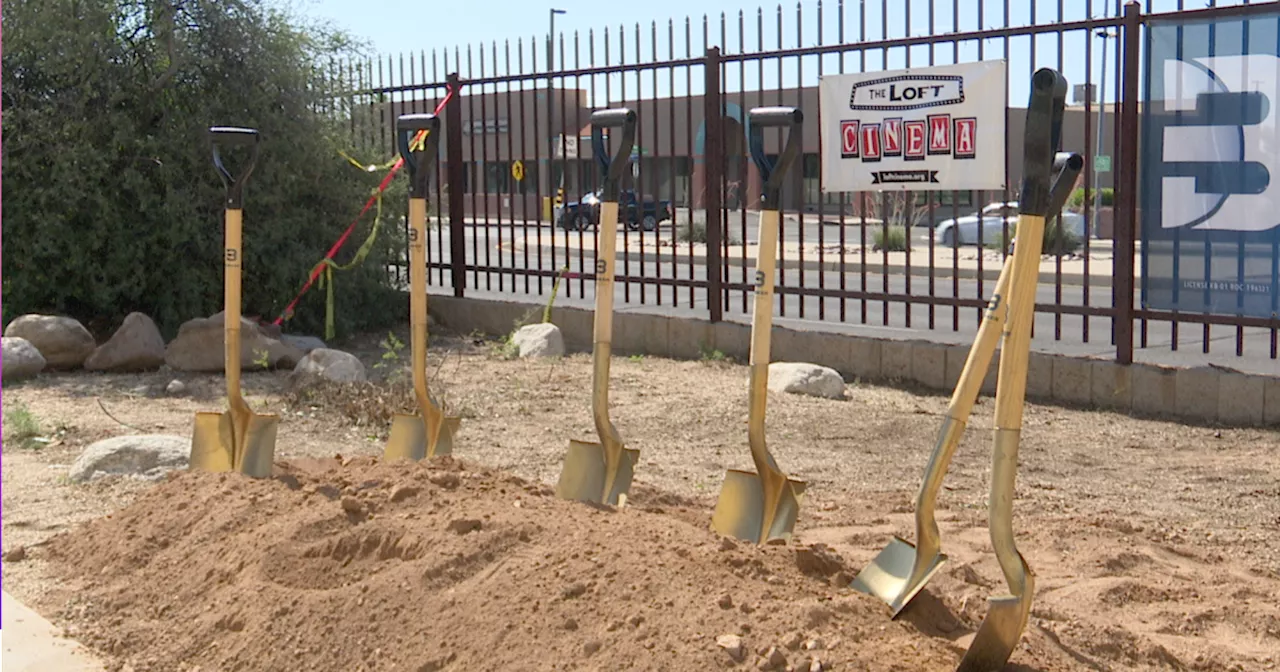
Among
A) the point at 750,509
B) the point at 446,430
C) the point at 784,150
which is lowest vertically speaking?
the point at 750,509

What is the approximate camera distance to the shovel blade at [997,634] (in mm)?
3291

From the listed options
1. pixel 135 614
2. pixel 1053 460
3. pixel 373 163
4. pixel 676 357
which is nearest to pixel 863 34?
pixel 676 357

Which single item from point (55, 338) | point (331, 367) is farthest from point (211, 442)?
point (55, 338)

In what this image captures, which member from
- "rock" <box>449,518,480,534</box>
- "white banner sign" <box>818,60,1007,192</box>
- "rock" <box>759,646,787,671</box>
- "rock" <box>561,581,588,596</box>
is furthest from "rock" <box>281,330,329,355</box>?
"rock" <box>759,646,787,671</box>

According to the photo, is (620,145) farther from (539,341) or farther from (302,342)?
(302,342)

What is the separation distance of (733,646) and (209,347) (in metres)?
7.59

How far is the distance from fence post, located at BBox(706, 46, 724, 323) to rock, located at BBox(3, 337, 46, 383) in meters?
5.02

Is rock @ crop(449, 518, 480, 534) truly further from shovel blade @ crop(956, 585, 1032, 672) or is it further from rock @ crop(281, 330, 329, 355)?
rock @ crop(281, 330, 329, 355)

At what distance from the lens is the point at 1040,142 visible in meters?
3.29

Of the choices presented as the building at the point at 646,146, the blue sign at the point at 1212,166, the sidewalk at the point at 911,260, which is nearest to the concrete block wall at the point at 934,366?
the blue sign at the point at 1212,166

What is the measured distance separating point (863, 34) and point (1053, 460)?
3.83 metres

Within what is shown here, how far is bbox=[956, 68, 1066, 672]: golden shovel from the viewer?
3285 millimetres

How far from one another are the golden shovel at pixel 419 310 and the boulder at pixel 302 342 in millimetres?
4721

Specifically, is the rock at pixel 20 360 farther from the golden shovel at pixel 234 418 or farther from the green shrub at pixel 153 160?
the golden shovel at pixel 234 418
